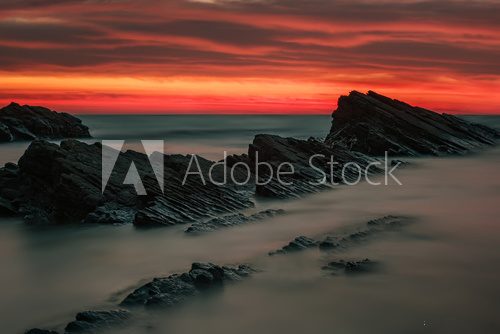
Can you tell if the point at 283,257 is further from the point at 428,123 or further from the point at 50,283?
the point at 428,123

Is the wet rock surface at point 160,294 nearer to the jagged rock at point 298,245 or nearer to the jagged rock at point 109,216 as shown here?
the jagged rock at point 298,245

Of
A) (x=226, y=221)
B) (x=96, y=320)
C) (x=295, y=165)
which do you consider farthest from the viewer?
(x=295, y=165)

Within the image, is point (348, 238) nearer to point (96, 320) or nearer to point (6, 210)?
point (96, 320)

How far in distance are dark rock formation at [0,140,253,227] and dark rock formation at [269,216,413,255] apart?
16.1 ft

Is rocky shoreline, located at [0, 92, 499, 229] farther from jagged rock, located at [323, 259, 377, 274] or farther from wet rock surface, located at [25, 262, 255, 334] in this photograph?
jagged rock, located at [323, 259, 377, 274]

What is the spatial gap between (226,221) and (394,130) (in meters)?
29.7

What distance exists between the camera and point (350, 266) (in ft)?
56.3

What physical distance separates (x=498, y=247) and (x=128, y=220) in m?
12.9

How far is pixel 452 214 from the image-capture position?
88.4ft

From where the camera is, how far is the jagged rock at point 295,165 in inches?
1133

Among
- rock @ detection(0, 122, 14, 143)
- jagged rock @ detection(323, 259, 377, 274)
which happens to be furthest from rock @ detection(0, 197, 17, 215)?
rock @ detection(0, 122, 14, 143)

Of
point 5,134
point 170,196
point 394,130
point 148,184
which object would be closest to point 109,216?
point 148,184

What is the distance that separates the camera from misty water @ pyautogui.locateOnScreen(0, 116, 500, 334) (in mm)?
14008

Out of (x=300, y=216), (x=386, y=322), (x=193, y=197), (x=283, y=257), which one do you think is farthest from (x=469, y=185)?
(x=386, y=322)
